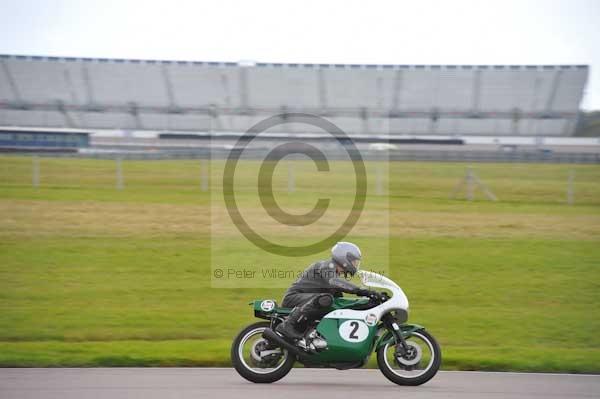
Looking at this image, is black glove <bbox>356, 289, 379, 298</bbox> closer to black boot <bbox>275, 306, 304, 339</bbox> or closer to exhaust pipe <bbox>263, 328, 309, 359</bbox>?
black boot <bbox>275, 306, 304, 339</bbox>

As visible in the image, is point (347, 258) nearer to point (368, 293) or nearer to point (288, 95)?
point (368, 293)

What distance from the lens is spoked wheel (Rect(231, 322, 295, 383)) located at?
7.01 metres

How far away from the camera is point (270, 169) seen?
28.5 metres

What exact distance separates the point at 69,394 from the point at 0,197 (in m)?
16.3

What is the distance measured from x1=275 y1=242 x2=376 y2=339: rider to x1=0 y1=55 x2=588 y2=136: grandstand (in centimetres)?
4142

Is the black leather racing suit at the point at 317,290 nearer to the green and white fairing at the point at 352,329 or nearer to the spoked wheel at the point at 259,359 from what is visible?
the green and white fairing at the point at 352,329

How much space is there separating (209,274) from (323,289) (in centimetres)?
636

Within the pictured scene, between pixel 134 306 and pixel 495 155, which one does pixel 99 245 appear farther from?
pixel 495 155

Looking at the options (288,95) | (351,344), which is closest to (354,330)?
(351,344)

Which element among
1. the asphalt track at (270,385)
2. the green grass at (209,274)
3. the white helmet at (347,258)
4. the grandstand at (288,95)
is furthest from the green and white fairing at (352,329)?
the grandstand at (288,95)

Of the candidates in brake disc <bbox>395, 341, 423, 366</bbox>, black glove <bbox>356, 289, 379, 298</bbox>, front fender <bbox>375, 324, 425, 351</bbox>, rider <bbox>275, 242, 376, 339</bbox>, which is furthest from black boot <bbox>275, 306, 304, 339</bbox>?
brake disc <bbox>395, 341, 423, 366</bbox>

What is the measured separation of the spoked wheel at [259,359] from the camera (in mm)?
7012

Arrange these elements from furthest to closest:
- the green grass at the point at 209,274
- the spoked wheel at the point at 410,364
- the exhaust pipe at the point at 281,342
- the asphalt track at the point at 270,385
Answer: the green grass at the point at 209,274 → the exhaust pipe at the point at 281,342 → the spoked wheel at the point at 410,364 → the asphalt track at the point at 270,385

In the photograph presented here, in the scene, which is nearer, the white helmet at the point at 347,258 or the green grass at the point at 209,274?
the white helmet at the point at 347,258
